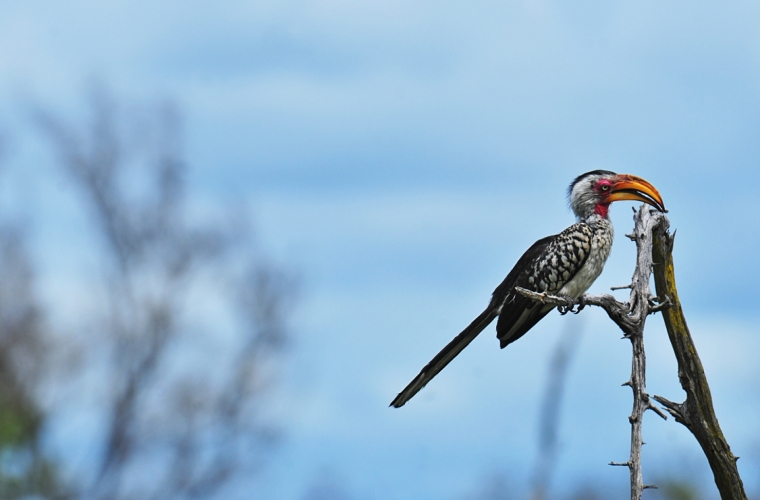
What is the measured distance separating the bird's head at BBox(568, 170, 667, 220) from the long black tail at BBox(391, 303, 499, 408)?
1.14 m

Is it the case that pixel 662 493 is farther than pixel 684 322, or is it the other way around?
pixel 662 493

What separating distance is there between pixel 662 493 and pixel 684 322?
15433mm

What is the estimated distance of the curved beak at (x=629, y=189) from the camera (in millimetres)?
6844

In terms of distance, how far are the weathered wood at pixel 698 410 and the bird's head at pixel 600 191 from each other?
5.53ft

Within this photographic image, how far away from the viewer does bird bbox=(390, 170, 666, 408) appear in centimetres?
667

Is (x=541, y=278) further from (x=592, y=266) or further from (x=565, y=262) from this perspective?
(x=592, y=266)

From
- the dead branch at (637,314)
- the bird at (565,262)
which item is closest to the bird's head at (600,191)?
the bird at (565,262)

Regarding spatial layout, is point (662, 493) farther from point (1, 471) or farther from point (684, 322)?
point (684, 322)

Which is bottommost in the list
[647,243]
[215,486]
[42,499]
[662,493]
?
[42,499]

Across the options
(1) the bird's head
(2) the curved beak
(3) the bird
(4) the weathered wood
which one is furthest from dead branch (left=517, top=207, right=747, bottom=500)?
(1) the bird's head

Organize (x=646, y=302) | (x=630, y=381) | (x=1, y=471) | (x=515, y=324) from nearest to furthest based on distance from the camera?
1. (x=630, y=381)
2. (x=646, y=302)
3. (x=515, y=324)
4. (x=1, y=471)

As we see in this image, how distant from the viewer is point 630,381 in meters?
4.96

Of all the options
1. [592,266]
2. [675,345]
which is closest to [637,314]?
[675,345]

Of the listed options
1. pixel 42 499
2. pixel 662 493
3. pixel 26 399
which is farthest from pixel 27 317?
pixel 662 493
